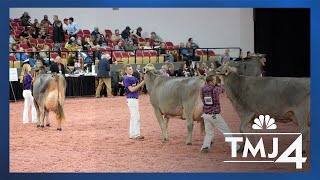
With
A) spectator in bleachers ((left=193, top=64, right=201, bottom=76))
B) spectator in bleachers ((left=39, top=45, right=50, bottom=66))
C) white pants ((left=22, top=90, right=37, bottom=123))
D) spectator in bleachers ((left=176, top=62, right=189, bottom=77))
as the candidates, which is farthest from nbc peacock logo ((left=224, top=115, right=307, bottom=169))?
white pants ((left=22, top=90, right=37, bottom=123))

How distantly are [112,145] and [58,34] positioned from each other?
1955mm

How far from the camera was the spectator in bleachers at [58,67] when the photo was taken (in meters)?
19.6

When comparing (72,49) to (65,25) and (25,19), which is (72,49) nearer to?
(65,25)

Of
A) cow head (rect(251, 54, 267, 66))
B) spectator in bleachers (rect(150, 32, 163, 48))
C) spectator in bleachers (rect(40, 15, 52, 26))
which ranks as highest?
spectator in bleachers (rect(40, 15, 52, 26))

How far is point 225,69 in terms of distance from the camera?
1917 centimetres

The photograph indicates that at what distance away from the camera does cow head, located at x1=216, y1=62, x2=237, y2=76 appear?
1916 cm

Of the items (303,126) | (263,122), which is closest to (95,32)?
(263,122)

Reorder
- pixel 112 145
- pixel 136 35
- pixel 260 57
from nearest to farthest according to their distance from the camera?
pixel 260 57 < pixel 112 145 < pixel 136 35

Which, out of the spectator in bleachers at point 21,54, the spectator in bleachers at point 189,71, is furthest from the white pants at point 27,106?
the spectator in bleachers at point 189,71

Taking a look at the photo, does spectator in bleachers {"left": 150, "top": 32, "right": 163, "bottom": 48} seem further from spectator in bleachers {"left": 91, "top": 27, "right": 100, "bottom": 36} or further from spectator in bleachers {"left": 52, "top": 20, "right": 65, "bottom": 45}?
spectator in bleachers {"left": 52, "top": 20, "right": 65, "bottom": 45}

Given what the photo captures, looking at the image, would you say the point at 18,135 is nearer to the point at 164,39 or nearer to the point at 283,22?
the point at 164,39

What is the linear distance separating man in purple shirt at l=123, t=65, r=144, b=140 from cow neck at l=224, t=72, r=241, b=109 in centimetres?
145

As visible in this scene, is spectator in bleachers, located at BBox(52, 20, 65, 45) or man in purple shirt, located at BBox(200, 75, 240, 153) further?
spectator in bleachers, located at BBox(52, 20, 65, 45)

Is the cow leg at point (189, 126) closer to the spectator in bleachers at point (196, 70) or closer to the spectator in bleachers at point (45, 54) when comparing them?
the spectator in bleachers at point (196, 70)
